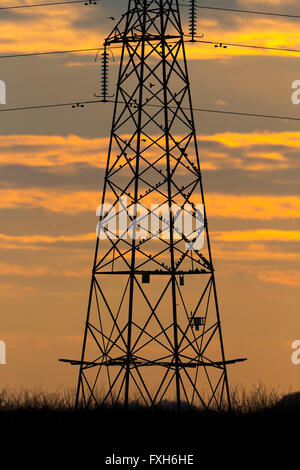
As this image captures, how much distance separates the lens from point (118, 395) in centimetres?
6856

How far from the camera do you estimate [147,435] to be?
61.2 meters

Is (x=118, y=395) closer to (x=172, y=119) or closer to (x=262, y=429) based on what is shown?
(x=262, y=429)

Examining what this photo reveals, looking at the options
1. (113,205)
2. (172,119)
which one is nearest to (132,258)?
(113,205)

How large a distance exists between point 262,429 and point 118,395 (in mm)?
8953

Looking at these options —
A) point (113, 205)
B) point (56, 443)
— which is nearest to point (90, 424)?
point (56, 443)

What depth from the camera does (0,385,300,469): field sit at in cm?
5962

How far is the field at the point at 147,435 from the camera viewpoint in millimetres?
59625

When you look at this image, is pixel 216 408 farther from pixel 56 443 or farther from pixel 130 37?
pixel 130 37

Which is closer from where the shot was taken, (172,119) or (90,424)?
(90,424)
